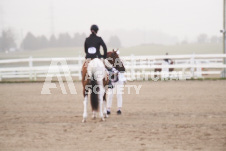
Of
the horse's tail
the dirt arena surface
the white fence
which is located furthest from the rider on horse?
the white fence

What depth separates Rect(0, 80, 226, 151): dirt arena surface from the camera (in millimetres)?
6297


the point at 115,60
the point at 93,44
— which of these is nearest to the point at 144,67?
the point at 115,60

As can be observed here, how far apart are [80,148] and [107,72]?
354cm

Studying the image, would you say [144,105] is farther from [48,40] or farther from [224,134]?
[48,40]

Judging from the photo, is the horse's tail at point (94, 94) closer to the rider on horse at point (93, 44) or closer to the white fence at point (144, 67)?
the rider on horse at point (93, 44)

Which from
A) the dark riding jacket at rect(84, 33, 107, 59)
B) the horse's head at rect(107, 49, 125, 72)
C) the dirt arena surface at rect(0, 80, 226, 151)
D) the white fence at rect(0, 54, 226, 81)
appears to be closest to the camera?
the dirt arena surface at rect(0, 80, 226, 151)

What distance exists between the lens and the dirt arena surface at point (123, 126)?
6297 mm

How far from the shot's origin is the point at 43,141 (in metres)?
6.67

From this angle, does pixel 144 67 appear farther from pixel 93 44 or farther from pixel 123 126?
pixel 123 126

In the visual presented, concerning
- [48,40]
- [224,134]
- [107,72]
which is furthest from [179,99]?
[48,40]

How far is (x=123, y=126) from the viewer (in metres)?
8.04

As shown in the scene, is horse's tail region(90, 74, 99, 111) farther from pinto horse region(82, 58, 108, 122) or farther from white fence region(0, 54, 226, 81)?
white fence region(0, 54, 226, 81)

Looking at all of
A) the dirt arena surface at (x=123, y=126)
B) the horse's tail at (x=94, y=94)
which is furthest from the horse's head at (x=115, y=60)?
the dirt arena surface at (x=123, y=126)

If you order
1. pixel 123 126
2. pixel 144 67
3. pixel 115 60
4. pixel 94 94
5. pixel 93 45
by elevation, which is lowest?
pixel 123 126
